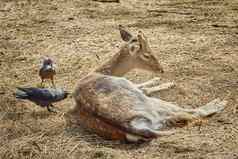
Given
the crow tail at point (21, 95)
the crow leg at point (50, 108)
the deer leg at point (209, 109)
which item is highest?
the crow tail at point (21, 95)

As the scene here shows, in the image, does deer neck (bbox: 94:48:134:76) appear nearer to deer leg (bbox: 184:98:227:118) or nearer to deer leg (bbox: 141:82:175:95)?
deer leg (bbox: 141:82:175:95)

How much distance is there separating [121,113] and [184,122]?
72 cm

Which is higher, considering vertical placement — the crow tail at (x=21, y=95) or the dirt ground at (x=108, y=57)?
the crow tail at (x=21, y=95)

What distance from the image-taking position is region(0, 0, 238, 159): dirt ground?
4891 mm

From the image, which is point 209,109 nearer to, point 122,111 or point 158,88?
point 158,88

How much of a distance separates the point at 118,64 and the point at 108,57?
1.20 metres

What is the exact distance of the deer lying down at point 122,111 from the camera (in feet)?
15.5

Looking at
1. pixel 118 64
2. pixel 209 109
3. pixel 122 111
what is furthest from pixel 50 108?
pixel 209 109

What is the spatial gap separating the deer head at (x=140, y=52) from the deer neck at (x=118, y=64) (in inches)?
1.7

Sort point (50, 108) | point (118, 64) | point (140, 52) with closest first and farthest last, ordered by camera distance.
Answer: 1. point (50, 108)
2. point (118, 64)
3. point (140, 52)

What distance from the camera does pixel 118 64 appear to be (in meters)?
5.82

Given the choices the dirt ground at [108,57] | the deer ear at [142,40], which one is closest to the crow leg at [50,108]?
the dirt ground at [108,57]

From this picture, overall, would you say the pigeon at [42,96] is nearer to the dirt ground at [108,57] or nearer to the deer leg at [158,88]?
the dirt ground at [108,57]

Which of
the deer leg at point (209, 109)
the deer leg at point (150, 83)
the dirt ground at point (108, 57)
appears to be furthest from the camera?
the deer leg at point (150, 83)
